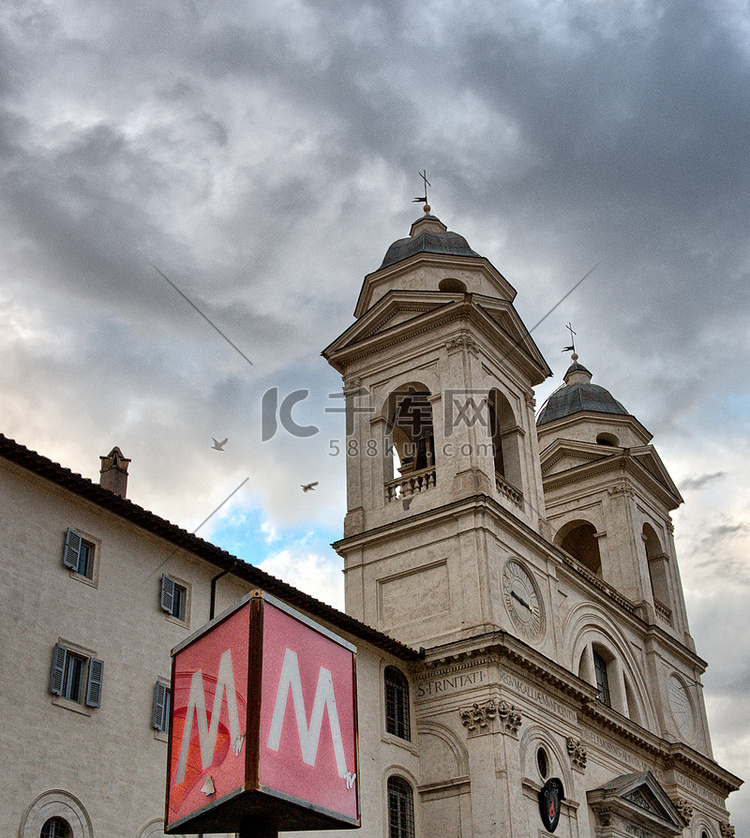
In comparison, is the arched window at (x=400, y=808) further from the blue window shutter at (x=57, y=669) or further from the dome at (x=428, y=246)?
the dome at (x=428, y=246)

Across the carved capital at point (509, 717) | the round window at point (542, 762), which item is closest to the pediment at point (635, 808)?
the round window at point (542, 762)

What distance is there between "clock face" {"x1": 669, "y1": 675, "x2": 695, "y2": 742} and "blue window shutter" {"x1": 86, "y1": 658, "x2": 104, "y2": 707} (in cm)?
2425

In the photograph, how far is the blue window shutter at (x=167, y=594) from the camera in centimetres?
2213

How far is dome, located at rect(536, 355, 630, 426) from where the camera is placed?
1820 inches

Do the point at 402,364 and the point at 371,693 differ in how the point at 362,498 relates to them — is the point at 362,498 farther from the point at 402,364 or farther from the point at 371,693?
the point at 371,693

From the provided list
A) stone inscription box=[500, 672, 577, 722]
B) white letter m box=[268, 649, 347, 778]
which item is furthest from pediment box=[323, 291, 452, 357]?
white letter m box=[268, 649, 347, 778]

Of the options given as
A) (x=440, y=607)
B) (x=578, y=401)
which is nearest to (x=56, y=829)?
(x=440, y=607)

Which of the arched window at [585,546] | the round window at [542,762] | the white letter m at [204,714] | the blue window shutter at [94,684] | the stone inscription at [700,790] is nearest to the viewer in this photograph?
the white letter m at [204,714]

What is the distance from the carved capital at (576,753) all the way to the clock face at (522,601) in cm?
290

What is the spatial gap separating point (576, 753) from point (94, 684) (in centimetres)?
1529

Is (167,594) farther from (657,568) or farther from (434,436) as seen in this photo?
(657,568)

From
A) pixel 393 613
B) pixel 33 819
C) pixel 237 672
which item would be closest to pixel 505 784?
pixel 393 613

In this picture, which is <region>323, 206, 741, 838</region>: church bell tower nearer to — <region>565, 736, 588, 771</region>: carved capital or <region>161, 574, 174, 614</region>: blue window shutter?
<region>565, 736, 588, 771</region>: carved capital

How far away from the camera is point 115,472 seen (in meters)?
25.4
